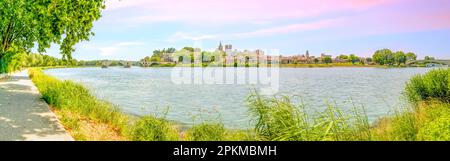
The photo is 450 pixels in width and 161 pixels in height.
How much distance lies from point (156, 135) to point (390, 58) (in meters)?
81.0

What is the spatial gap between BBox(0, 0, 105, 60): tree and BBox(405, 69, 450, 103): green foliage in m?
15.8

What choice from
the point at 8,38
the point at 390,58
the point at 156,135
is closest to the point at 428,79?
the point at 156,135

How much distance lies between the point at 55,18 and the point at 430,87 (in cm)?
1770

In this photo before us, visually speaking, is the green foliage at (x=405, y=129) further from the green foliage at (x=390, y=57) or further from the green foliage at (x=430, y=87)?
the green foliage at (x=390, y=57)

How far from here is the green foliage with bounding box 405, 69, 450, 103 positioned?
16594 mm

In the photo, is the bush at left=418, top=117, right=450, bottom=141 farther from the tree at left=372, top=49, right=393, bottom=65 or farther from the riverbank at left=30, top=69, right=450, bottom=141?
the tree at left=372, top=49, right=393, bottom=65

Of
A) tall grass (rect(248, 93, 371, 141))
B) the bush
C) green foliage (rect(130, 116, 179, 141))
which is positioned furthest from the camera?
green foliage (rect(130, 116, 179, 141))

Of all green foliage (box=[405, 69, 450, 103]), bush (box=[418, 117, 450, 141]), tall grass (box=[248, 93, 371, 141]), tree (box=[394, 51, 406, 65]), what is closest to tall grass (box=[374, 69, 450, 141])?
green foliage (box=[405, 69, 450, 103])

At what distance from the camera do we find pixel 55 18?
1847cm

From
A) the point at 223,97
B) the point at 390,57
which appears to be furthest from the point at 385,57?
the point at 223,97

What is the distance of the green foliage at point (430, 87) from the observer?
1659cm

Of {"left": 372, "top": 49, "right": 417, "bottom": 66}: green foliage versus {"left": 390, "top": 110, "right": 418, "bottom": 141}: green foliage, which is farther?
{"left": 372, "top": 49, "right": 417, "bottom": 66}: green foliage

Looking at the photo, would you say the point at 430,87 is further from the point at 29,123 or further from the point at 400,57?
the point at 400,57

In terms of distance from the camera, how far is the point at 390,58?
267ft
